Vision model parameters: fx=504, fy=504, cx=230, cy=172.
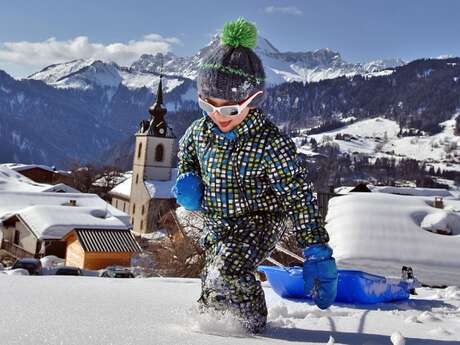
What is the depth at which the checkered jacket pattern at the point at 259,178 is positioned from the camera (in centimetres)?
231

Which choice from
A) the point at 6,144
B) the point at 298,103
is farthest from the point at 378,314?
the point at 298,103

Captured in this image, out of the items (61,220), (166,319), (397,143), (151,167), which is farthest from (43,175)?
(397,143)

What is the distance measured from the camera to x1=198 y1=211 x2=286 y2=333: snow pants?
6.95 ft

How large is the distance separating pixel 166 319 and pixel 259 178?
2.48 ft

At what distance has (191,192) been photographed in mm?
2492

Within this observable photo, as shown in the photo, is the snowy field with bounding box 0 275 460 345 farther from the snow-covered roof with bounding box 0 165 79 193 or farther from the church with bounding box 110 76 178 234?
the church with bounding box 110 76 178 234


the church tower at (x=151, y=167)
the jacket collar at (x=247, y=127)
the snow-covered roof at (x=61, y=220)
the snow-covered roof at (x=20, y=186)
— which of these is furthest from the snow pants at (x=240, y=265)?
the church tower at (x=151, y=167)

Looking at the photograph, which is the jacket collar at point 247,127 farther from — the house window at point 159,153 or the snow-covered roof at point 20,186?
the house window at point 159,153

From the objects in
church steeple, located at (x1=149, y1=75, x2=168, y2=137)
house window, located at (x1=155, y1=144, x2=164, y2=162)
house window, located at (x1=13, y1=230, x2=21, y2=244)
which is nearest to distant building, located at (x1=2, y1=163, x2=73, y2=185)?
house window, located at (x1=155, y1=144, x2=164, y2=162)

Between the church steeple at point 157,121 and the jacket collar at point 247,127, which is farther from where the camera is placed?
the church steeple at point 157,121

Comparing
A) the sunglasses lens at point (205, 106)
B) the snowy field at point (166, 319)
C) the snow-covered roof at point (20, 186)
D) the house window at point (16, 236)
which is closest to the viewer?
the snowy field at point (166, 319)

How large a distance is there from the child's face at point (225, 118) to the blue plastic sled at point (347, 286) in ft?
Answer: 3.24

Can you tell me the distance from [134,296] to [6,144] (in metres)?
179

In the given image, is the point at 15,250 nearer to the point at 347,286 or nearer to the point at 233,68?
the point at 347,286
